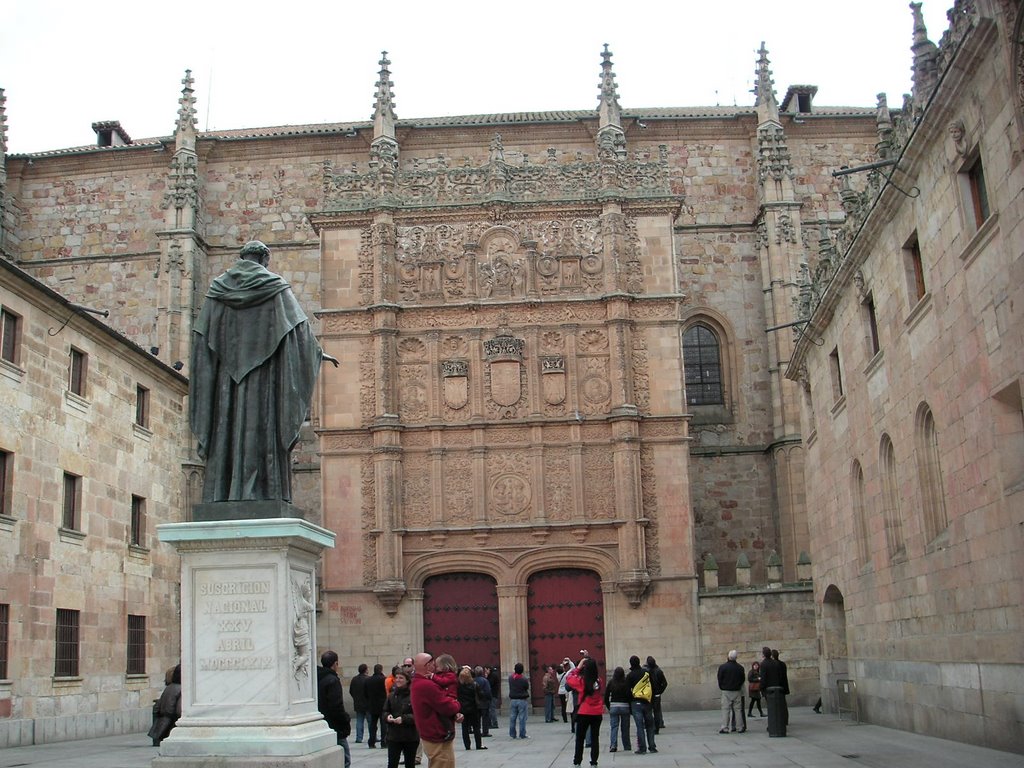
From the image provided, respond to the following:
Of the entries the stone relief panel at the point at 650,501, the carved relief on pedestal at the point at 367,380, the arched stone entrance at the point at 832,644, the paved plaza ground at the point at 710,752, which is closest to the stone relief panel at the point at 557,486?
the stone relief panel at the point at 650,501

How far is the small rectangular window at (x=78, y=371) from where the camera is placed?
962 inches

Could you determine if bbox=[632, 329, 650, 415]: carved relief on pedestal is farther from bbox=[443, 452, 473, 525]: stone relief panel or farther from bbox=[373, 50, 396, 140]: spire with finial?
bbox=[373, 50, 396, 140]: spire with finial

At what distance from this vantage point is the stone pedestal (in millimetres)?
8688

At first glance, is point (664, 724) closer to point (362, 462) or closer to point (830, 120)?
point (362, 462)

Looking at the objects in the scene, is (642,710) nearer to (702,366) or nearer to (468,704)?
(468,704)

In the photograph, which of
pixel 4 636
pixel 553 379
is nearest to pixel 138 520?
pixel 4 636

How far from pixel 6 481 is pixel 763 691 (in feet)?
46.7

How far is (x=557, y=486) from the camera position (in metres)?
30.4

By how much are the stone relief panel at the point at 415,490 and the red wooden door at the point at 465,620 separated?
64.2 inches

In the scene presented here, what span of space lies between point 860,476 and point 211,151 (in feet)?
86.9

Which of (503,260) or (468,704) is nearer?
(468,704)

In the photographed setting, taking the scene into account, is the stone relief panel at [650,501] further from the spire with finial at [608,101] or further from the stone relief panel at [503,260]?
the spire with finial at [608,101]

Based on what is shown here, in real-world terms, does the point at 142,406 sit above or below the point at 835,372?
above

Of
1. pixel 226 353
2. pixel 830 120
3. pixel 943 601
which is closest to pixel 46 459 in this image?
pixel 226 353
